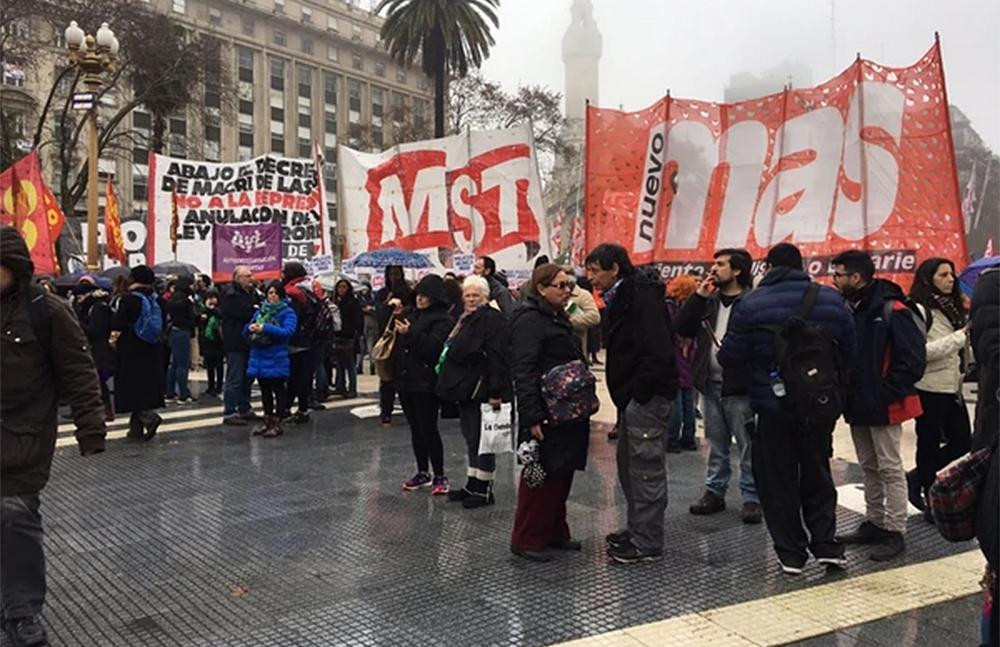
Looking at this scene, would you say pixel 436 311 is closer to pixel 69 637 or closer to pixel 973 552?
pixel 69 637

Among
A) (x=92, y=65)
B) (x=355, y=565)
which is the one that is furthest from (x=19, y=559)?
(x=92, y=65)

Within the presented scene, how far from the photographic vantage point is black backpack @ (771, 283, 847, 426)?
416cm

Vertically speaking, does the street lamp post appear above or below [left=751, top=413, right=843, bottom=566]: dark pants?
above

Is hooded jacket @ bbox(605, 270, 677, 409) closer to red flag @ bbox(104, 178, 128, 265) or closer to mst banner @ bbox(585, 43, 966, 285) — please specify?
mst banner @ bbox(585, 43, 966, 285)

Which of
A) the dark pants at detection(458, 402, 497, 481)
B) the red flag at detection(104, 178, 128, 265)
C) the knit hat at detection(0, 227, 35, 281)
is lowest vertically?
the dark pants at detection(458, 402, 497, 481)

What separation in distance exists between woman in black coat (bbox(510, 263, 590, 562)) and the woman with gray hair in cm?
101

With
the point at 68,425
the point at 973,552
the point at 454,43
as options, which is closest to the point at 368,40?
the point at 454,43

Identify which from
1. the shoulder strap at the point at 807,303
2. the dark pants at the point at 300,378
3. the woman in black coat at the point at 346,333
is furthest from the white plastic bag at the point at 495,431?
the woman in black coat at the point at 346,333

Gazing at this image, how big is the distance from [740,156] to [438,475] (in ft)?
16.6

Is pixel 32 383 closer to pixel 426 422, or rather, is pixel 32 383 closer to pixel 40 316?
pixel 40 316

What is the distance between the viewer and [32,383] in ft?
11.6

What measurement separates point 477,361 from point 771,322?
2.18 metres

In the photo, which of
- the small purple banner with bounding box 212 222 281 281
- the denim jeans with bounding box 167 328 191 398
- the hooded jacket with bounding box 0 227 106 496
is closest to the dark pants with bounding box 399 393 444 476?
the hooded jacket with bounding box 0 227 106 496

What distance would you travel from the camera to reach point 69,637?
142 inches
